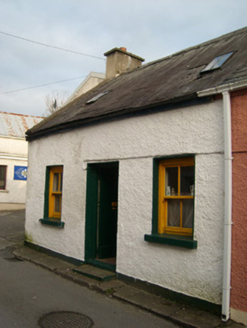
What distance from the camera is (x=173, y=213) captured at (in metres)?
6.32

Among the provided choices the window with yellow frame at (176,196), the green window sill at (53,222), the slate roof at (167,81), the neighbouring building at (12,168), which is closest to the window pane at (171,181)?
the window with yellow frame at (176,196)

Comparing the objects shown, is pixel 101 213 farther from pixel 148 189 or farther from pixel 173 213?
pixel 173 213

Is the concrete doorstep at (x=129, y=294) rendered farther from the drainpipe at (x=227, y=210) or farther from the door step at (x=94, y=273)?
the drainpipe at (x=227, y=210)

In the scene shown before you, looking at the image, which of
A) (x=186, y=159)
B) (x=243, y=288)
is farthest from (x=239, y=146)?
(x=243, y=288)

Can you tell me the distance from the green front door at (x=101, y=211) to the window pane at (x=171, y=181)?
181 centimetres

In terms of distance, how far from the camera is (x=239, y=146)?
508 centimetres

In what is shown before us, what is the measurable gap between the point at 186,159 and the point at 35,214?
226 inches

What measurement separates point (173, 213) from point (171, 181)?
599mm

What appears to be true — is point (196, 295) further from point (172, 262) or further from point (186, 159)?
point (186, 159)

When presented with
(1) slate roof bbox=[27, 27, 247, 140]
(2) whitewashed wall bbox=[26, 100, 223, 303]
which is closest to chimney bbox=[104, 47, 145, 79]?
(1) slate roof bbox=[27, 27, 247, 140]

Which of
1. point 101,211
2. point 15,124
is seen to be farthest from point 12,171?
point 101,211

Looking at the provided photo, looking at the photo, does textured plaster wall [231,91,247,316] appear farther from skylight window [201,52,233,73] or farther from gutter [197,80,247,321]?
skylight window [201,52,233,73]

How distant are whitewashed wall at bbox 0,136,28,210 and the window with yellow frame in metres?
15.2

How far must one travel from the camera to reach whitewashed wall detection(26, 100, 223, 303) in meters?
5.33
